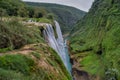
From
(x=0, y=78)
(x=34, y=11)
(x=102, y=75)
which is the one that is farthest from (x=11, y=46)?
(x=102, y=75)

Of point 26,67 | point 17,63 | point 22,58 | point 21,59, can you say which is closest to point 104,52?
point 22,58

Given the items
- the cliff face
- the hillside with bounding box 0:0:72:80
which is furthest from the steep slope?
the cliff face

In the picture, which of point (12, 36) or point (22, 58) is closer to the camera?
point (22, 58)

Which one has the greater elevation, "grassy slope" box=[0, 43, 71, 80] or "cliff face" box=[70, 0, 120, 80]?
"grassy slope" box=[0, 43, 71, 80]

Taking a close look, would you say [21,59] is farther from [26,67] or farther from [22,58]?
[26,67]

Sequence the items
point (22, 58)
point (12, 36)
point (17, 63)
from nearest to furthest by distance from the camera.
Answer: point (17, 63) < point (22, 58) < point (12, 36)

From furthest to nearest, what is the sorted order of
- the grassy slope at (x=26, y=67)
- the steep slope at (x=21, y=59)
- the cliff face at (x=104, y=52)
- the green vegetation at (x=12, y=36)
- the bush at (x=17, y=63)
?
the cliff face at (x=104, y=52) < the green vegetation at (x=12, y=36) < the bush at (x=17, y=63) < the steep slope at (x=21, y=59) < the grassy slope at (x=26, y=67)

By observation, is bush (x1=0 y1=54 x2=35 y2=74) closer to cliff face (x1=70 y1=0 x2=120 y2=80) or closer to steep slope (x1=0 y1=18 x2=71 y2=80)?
steep slope (x1=0 y1=18 x2=71 y2=80)

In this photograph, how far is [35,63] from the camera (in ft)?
50.7

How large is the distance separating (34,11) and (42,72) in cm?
4444

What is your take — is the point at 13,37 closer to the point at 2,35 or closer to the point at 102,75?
the point at 2,35

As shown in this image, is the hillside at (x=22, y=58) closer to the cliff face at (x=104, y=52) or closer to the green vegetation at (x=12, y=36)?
the green vegetation at (x=12, y=36)

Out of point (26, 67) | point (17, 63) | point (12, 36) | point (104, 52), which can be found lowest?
point (104, 52)

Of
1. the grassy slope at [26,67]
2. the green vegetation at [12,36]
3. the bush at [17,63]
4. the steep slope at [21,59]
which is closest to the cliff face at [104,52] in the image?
the green vegetation at [12,36]
